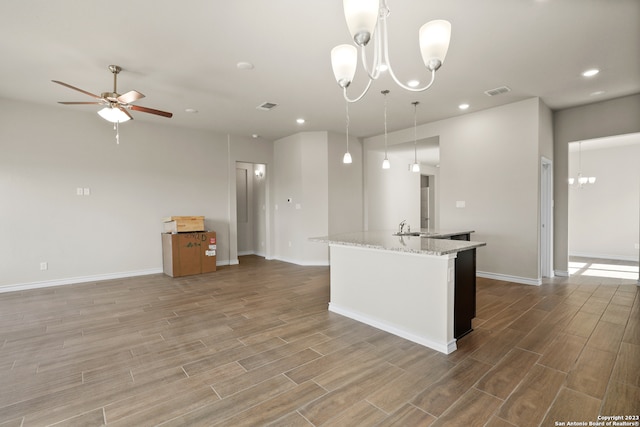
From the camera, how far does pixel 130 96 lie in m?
3.36

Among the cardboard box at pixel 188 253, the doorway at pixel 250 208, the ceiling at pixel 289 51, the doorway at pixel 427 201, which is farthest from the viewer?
the doorway at pixel 427 201

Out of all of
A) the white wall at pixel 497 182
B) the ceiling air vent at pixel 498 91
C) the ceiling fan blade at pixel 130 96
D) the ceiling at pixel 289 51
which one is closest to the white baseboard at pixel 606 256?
the white wall at pixel 497 182

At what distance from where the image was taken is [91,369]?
2414mm

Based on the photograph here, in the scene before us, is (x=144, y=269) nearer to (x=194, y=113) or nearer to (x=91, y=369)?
(x=194, y=113)

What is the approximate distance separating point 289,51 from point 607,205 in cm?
836

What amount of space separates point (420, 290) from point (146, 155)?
5543mm

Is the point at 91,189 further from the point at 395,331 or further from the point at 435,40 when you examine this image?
the point at 435,40

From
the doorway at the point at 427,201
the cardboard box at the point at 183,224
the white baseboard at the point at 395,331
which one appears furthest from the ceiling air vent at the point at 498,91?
the doorway at the point at 427,201

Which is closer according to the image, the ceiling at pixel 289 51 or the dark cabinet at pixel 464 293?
the ceiling at pixel 289 51

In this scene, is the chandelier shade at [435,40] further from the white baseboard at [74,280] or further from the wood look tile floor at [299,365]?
the white baseboard at [74,280]

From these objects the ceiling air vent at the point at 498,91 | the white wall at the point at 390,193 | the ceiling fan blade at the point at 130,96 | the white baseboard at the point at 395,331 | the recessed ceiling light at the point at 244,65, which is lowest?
the white baseboard at the point at 395,331

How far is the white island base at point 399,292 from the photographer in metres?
2.66

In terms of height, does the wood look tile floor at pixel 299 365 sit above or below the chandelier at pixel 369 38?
below

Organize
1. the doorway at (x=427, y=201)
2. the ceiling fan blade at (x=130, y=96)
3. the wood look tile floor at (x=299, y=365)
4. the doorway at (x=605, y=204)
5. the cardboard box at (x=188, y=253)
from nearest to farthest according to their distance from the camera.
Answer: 1. the wood look tile floor at (x=299, y=365)
2. the ceiling fan blade at (x=130, y=96)
3. the cardboard box at (x=188, y=253)
4. the doorway at (x=605, y=204)
5. the doorway at (x=427, y=201)
